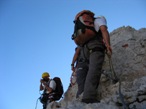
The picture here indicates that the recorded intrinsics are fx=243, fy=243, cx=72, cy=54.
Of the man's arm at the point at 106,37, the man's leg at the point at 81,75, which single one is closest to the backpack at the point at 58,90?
the man's leg at the point at 81,75

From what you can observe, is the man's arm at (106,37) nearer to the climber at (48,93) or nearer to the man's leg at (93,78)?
the man's leg at (93,78)

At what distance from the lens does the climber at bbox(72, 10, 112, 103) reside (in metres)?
6.40

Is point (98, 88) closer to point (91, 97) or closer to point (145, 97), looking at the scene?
point (91, 97)

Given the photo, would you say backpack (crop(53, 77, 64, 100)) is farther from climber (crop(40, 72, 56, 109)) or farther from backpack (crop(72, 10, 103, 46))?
backpack (crop(72, 10, 103, 46))

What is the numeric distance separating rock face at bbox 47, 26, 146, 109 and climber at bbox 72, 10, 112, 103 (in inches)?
21.9

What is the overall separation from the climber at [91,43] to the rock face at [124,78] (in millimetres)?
557

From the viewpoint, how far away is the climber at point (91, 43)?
252 inches

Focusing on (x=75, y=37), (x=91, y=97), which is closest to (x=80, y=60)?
(x=75, y=37)

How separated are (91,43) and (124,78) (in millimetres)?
1588

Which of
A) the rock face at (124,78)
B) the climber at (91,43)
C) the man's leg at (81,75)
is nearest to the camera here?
the rock face at (124,78)

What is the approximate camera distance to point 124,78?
24.7ft

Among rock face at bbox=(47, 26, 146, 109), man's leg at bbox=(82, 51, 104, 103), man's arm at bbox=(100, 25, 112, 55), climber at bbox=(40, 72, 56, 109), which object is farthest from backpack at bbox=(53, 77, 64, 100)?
man's arm at bbox=(100, 25, 112, 55)

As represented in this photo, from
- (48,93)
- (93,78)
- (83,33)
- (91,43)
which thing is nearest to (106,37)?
(91,43)

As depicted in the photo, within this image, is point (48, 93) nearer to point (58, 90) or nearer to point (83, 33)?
point (58, 90)
